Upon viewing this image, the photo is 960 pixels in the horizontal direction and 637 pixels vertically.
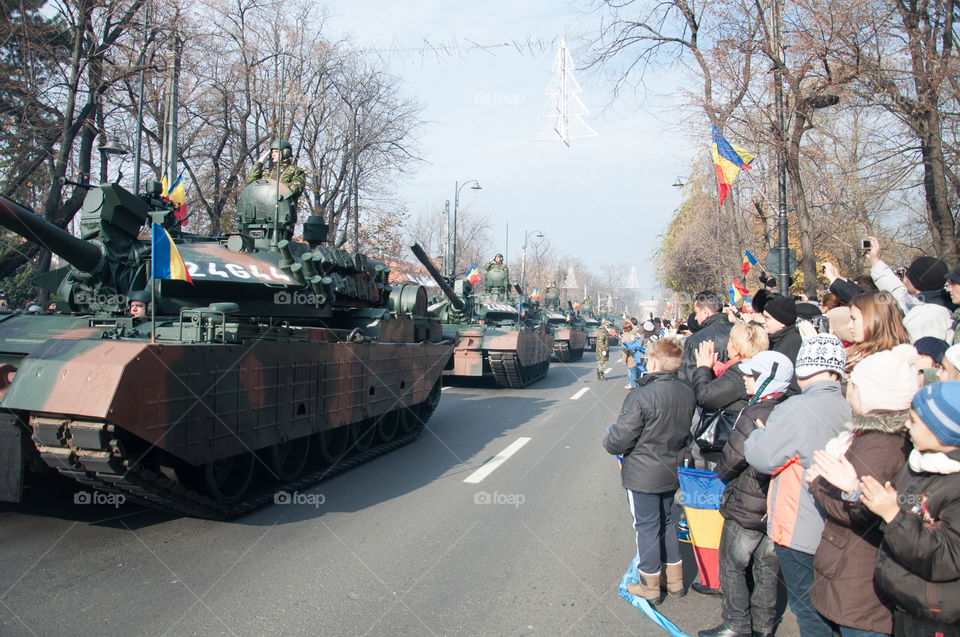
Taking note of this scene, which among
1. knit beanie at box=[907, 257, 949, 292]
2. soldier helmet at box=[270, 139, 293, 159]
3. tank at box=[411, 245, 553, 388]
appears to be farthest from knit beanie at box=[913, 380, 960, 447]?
tank at box=[411, 245, 553, 388]

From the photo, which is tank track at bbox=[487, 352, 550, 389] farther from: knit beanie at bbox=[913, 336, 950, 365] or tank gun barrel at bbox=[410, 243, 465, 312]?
Answer: knit beanie at bbox=[913, 336, 950, 365]

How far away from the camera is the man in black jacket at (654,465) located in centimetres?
471

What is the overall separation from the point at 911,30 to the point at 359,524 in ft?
34.6

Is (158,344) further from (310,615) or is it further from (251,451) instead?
(310,615)

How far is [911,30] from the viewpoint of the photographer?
1100 centimetres

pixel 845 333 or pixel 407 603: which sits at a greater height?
pixel 845 333

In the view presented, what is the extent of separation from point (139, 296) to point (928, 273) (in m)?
7.02

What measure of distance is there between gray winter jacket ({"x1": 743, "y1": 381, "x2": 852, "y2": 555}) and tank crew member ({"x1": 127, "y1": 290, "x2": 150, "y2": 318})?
5.05 m

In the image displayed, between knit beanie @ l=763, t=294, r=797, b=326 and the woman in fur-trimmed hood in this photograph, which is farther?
knit beanie @ l=763, t=294, r=797, b=326

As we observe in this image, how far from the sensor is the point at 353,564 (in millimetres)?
5266

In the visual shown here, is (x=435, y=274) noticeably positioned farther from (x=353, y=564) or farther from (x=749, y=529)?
(x=749, y=529)

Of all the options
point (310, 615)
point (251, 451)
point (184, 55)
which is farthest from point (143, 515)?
point (184, 55)

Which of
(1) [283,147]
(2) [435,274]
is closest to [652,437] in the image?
(1) [283,147]

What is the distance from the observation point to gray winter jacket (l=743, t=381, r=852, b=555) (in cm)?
352
